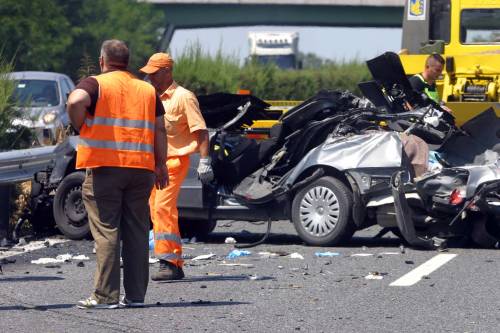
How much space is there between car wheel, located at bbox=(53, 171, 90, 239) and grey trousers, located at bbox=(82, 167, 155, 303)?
4.60 m

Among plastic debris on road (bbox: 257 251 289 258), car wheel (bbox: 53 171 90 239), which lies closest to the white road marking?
plastic debris on road (bbox: 257 251 289 258)

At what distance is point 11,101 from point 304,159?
4.27 m

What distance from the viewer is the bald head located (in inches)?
365

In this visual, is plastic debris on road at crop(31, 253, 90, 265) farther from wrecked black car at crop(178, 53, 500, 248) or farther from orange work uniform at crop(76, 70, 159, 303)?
orange work uniform at crop(76, 70, 159, 303)

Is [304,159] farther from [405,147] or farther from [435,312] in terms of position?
[435,312]

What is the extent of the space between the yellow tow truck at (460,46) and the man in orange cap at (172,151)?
248 inches

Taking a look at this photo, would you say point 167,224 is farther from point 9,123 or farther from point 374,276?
point 9,123

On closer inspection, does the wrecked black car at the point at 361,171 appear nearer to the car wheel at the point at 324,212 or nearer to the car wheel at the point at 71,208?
the car wheel at the point at 324,212

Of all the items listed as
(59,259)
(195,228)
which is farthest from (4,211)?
(195,228)

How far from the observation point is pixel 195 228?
47.7ft

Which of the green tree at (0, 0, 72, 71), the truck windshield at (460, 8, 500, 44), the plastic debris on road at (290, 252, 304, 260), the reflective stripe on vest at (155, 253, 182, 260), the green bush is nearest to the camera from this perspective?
the reflective stripe on vest at (155, 253, 182, 260)

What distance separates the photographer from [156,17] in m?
66.2

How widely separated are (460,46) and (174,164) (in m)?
9.00

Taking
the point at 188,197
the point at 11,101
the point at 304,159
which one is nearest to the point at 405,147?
the point at 304,159
